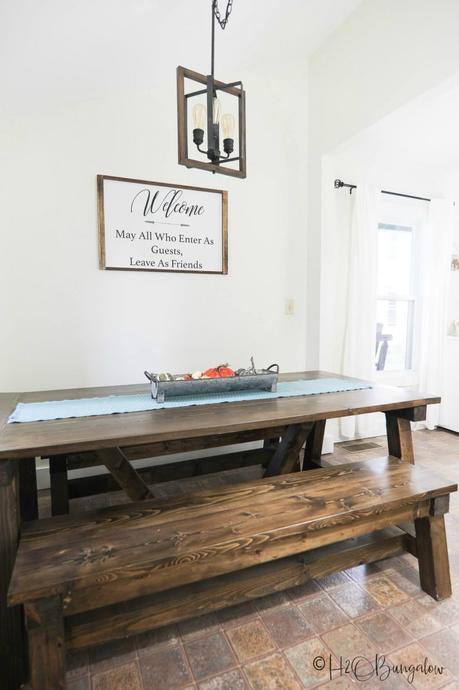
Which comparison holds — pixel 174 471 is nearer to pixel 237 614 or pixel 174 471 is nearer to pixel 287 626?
pixel 237 614

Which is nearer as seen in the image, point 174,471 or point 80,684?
point 80,684

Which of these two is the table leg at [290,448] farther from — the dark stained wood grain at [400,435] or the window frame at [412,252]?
the window frame at [412,252]

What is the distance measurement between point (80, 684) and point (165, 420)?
0.87 metres

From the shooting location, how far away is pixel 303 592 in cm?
158

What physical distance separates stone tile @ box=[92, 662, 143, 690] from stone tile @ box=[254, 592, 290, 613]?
507 millimetres

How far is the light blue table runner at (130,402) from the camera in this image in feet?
4.91

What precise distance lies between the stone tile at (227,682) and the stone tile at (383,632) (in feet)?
1.62

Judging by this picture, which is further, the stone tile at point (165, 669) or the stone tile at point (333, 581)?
the stone tile at point (333, 581)

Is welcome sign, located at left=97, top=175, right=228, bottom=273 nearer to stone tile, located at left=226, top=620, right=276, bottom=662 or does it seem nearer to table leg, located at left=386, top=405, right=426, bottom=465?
table leg, located at left=386, top=405, right=426, bottom=465

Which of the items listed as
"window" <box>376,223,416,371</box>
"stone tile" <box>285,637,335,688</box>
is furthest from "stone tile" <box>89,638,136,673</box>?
"window" <box>376,223,416,371</box>

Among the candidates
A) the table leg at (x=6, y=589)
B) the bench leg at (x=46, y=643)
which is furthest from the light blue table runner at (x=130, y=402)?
the bench leg at (x=46, y=643)

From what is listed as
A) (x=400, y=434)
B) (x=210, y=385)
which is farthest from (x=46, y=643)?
(x=400, y=434)

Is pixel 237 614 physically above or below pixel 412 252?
below

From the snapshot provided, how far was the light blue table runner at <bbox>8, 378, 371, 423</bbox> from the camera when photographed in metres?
1.50
